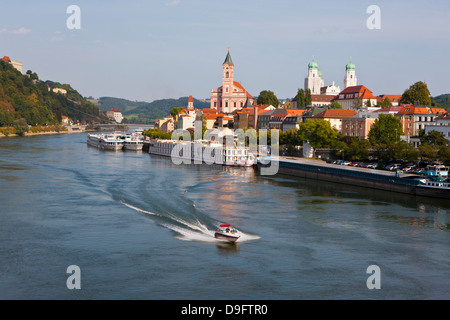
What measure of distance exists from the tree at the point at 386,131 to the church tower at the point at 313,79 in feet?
262

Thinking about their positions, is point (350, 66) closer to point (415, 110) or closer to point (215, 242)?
point (415, 110)

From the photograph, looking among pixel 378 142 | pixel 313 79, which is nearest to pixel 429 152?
pixel 378 142

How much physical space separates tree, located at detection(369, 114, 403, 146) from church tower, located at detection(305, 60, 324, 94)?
79802 mm

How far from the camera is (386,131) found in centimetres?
5116

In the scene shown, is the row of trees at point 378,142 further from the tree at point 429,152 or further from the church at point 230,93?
the church at point 230,93

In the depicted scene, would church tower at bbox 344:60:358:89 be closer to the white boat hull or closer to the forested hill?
the forested hill

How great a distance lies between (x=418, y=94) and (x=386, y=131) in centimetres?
2386

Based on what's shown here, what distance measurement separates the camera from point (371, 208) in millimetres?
29812

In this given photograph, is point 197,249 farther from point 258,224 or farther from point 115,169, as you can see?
point 115,169

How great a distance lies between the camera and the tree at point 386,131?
2004 inches

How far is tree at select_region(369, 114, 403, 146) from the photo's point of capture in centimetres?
5091

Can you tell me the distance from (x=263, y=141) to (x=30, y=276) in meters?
49.6
